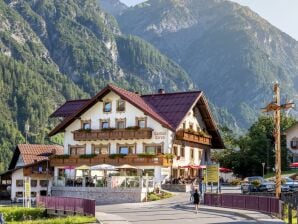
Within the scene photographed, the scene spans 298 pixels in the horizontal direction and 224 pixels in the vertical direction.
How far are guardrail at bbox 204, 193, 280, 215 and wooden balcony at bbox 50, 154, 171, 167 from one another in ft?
48.0

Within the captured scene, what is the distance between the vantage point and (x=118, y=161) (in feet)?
198

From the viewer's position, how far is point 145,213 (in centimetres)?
3850

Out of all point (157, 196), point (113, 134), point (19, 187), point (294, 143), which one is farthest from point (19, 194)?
point (294, 143)

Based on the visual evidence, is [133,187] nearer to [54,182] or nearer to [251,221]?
[54,182]

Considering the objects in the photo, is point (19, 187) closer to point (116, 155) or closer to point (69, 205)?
point (116, 155)

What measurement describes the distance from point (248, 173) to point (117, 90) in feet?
86.5

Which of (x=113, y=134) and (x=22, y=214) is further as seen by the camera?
(x=113, y=134)

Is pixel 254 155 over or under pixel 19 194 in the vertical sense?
over

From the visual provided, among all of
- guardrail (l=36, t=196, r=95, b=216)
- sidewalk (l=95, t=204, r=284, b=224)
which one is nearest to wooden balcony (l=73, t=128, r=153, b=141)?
guardrail (l=36, t=196, r=95, b=216)

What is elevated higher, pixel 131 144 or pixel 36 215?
pixel 131 144

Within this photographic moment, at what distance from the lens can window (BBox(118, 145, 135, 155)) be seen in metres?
63.2

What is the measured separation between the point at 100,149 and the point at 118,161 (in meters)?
5.89

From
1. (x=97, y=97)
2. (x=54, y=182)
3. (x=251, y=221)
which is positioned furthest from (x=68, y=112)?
(x=251, y=221)

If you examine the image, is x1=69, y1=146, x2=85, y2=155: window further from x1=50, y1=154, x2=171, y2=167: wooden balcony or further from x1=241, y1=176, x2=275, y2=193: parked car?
x1=241, y1=176, x2=275, y2=193: parked car
